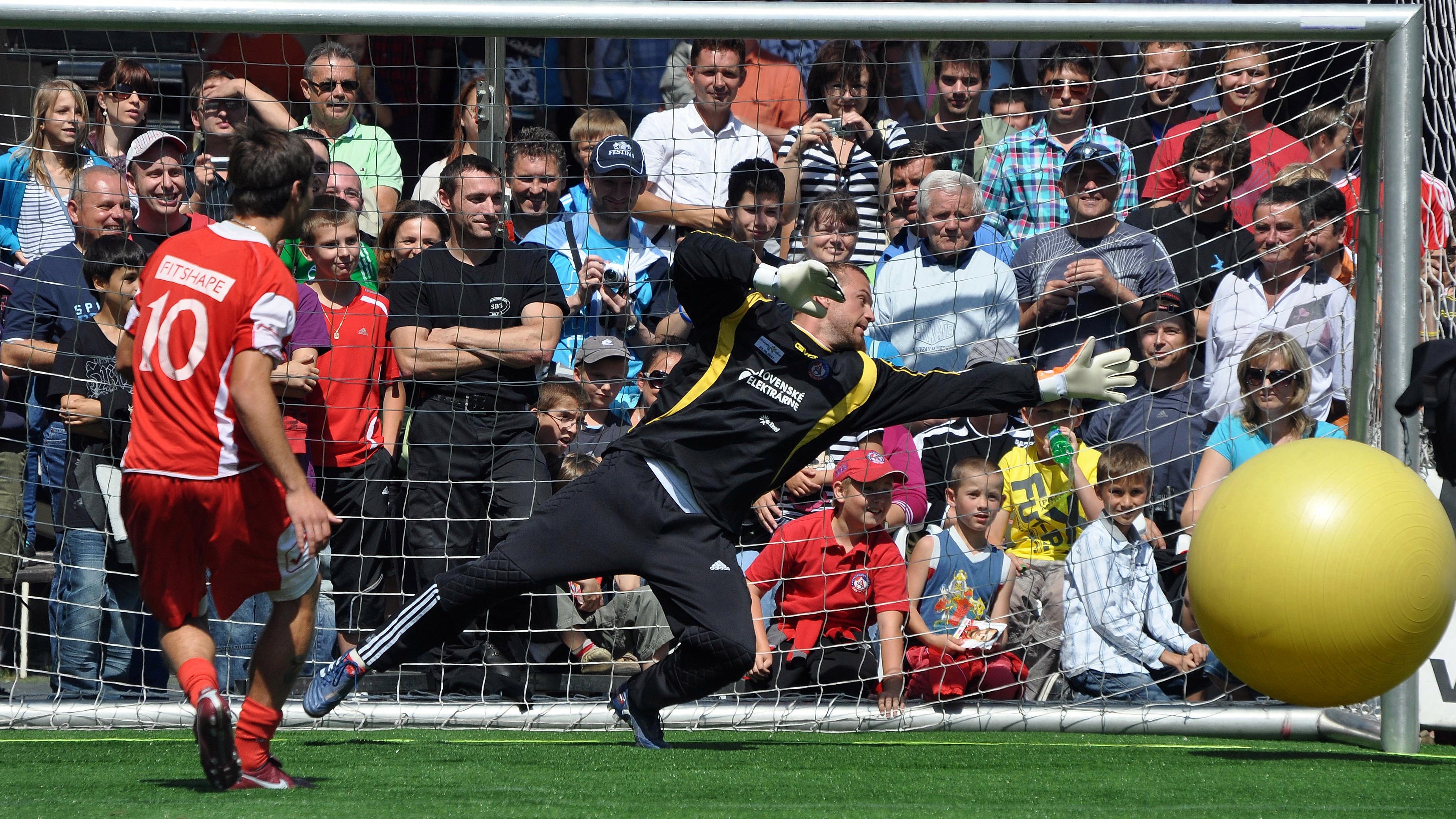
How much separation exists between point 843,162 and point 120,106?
370cm

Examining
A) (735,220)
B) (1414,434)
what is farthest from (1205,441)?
(735,220)

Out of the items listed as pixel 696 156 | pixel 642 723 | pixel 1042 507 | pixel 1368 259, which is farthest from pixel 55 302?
pixel 1368 259

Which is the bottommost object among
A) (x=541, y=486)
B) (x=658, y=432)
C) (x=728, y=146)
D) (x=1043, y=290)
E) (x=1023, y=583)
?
(x=1023, y=583)

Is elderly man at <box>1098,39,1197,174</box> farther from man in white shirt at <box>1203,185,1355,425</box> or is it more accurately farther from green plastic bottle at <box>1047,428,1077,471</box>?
green plastic bottle at <box>1047,428,1077,471</box>

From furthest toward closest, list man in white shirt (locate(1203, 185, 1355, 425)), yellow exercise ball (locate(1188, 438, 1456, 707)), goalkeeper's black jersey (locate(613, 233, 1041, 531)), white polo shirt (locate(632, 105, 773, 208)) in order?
white polo shirt (locate(632, 105, 773, 208)) < man in white shirt (locate(1203, 185, 1355, 425)) < goalkeeper's black jersey (locate(613, 233, 1041, 531)) < yellow exercise ball (locate(1188, 438, 1456, 707))

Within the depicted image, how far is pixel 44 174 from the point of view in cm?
689

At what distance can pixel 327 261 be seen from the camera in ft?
22.1

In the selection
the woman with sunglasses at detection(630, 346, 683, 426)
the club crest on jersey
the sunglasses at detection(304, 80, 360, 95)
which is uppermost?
the sunglasses at detection(304, 80, 360, 95)

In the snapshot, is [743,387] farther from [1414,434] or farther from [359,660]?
[1414,434]

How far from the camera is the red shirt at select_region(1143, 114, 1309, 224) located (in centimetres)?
648

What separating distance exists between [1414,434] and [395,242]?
14.9ft

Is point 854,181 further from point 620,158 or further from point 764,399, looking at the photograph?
point 764,399

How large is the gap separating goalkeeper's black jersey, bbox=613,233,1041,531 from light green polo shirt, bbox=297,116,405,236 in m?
2.48

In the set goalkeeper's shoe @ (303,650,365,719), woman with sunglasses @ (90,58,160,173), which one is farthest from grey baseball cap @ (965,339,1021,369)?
woman with sunglasses @ (90,58,160,173)
